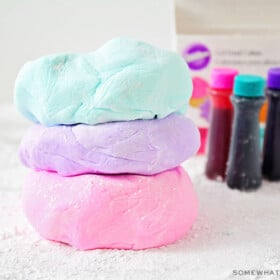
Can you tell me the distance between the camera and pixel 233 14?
123 centimetres

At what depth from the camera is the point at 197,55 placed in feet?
3.89

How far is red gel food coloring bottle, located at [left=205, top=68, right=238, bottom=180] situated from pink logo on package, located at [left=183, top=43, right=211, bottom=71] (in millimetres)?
146

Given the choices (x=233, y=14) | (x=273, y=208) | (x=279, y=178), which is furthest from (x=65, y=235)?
(x=233, y=14)

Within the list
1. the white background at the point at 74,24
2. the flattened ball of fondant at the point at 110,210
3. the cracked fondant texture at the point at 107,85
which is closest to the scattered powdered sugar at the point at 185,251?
the flattened ball of fondant at the point at 110,210

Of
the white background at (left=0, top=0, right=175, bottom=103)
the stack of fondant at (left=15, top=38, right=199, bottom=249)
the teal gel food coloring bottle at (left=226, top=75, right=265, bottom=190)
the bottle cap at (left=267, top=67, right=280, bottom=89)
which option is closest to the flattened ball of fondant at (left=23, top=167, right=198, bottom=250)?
the stack of fondant at (left=15, top=38, right=199, bottom=249)

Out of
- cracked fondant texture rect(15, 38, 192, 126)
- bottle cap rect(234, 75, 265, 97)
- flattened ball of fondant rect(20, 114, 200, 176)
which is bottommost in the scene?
bottle cap rect(234, 75, 265, 97)

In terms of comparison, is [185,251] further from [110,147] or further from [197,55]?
[197,55]

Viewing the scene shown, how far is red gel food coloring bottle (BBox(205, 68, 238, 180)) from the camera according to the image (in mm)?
1028

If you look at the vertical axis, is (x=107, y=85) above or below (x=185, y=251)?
above

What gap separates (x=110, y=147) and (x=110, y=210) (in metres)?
0.08

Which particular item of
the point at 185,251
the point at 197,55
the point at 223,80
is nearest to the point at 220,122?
the point at 223,80

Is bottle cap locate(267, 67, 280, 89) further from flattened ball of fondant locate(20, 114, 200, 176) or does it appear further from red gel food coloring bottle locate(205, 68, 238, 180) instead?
flattened ball of fondant locate(20, 114, 200, 176)

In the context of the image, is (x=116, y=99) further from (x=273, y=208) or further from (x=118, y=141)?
(x=273, y=208)

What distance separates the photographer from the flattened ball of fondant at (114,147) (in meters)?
0.74
